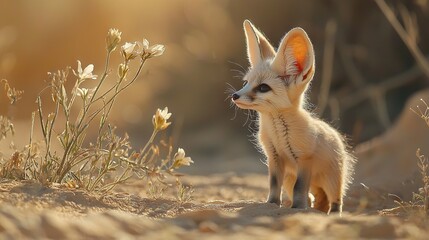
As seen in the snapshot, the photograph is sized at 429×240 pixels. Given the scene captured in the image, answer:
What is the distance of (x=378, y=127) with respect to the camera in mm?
12016

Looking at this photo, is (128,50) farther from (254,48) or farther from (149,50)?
(254,48)

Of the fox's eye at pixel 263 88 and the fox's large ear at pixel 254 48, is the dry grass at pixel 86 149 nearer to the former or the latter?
the fox's eye at pixel 263 88

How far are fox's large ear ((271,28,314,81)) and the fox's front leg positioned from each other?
559mm

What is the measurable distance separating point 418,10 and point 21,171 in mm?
8454

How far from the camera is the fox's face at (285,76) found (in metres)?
5.48

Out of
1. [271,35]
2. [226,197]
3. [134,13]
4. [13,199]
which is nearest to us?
[13,199]

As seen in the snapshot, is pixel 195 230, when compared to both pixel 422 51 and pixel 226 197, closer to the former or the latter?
pixel 226 197

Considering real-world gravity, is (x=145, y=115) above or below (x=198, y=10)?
below

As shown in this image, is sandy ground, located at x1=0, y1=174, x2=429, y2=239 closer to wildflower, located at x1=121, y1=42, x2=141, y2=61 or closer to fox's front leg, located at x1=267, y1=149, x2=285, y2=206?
fox's front leg, located at x1=267, y1=149, x2=285, y2=206

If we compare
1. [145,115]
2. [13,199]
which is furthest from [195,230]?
[145,115]

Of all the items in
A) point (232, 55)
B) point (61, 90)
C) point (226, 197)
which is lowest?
point (226, 197)

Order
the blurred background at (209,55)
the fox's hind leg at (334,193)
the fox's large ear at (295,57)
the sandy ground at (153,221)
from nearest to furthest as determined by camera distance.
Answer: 1. the sandy ground at (153,221)
2. the fox's large ear at (295,57)
3. the fox's hind leg at (334,193)
4. the blurred background at (209,55)

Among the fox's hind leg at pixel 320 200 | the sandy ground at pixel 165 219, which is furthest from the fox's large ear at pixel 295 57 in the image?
the sandy ground at pixel 165 219

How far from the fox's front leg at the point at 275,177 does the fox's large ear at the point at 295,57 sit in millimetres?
559
